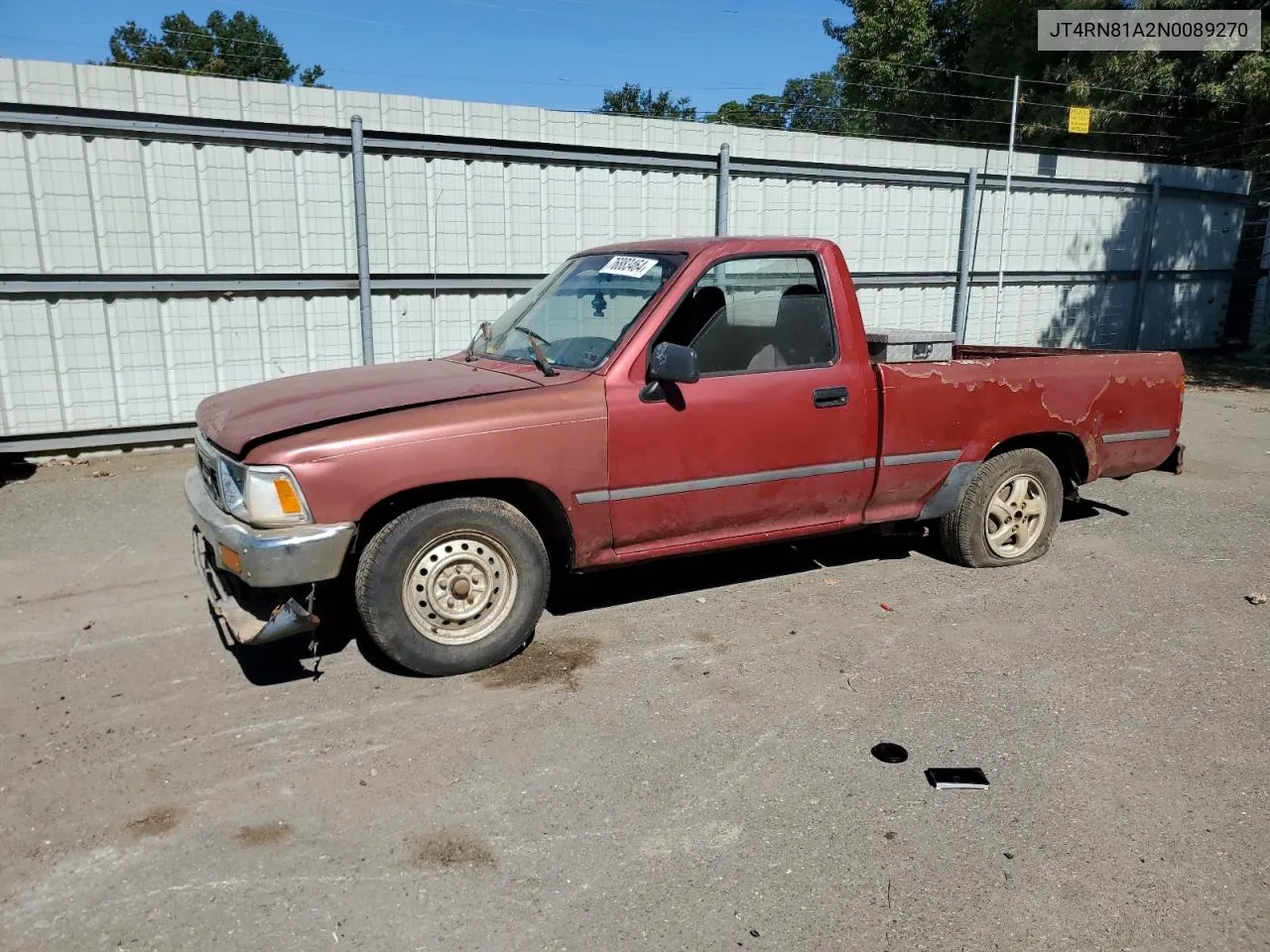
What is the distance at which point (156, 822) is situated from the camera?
3170 millimetres

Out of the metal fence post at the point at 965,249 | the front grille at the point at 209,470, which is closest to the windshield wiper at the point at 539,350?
the front grille at the point at 209,470

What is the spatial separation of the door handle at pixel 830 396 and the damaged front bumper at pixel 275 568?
2360 millimetres

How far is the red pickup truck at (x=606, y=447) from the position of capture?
3.86 meters

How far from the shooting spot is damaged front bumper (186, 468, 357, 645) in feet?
12.1

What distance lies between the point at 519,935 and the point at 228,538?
2.04 meters

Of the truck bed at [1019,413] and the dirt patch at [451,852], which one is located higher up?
the truck bed at [1019,413]

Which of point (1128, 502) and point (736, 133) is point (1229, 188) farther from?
point (1128, 502)

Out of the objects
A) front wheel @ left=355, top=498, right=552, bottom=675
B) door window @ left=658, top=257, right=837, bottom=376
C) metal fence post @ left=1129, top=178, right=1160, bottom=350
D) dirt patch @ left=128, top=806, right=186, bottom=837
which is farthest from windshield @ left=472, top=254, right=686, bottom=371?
metal fence post @ left=1129, top=178, right=1160, bottom=350

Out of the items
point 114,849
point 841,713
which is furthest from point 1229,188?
point 114,849

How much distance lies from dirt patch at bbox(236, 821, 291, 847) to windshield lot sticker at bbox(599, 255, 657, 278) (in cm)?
298

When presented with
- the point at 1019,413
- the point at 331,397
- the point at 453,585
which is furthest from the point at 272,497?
the point at 1019,413

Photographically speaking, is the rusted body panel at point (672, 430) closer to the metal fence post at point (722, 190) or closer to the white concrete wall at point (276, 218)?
the white concrete wall at point (276, 218)

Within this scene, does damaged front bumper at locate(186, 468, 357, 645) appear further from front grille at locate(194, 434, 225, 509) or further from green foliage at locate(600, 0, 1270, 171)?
green foliage at locate(600, 0, 1270, 171)

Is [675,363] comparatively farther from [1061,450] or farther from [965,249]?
[965,249]
